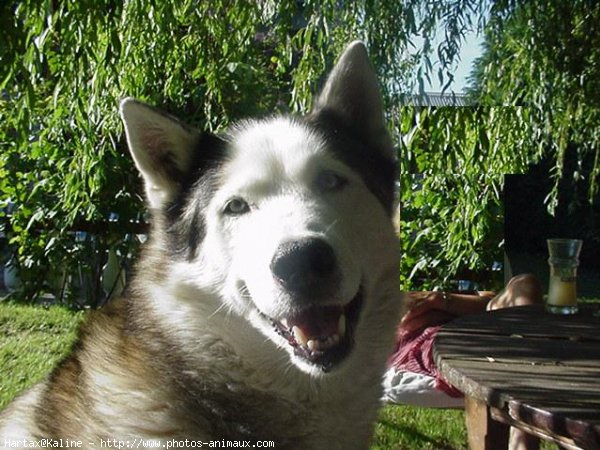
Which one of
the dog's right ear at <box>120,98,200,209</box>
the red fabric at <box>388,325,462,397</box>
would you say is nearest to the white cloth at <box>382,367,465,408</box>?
the red fabric at <box>388,325,462,397</box>

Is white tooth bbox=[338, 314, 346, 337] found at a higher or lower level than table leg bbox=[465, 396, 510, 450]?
higher

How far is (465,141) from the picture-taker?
7.29 feet

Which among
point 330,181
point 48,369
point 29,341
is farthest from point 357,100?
point 29,341

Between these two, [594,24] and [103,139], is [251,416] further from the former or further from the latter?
[594,24]

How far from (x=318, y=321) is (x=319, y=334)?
0.03m

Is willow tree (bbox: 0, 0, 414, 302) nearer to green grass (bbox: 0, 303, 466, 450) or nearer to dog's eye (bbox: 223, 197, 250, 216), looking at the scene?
dog's eye (bbox: 223, 197, 250, 216)

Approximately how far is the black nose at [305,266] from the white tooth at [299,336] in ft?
0.36

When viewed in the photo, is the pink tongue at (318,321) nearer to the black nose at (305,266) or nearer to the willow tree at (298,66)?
the black nose at (305,266)

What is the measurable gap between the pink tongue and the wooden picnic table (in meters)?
0.32

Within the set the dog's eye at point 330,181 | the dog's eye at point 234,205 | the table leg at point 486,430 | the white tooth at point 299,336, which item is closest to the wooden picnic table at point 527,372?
the table leg at point 486,430

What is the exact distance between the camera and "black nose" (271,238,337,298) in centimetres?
121

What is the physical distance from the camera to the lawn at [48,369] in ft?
8.34

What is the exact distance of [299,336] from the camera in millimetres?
1346

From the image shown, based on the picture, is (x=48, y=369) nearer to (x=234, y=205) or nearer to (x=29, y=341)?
(x=29, y=341)
